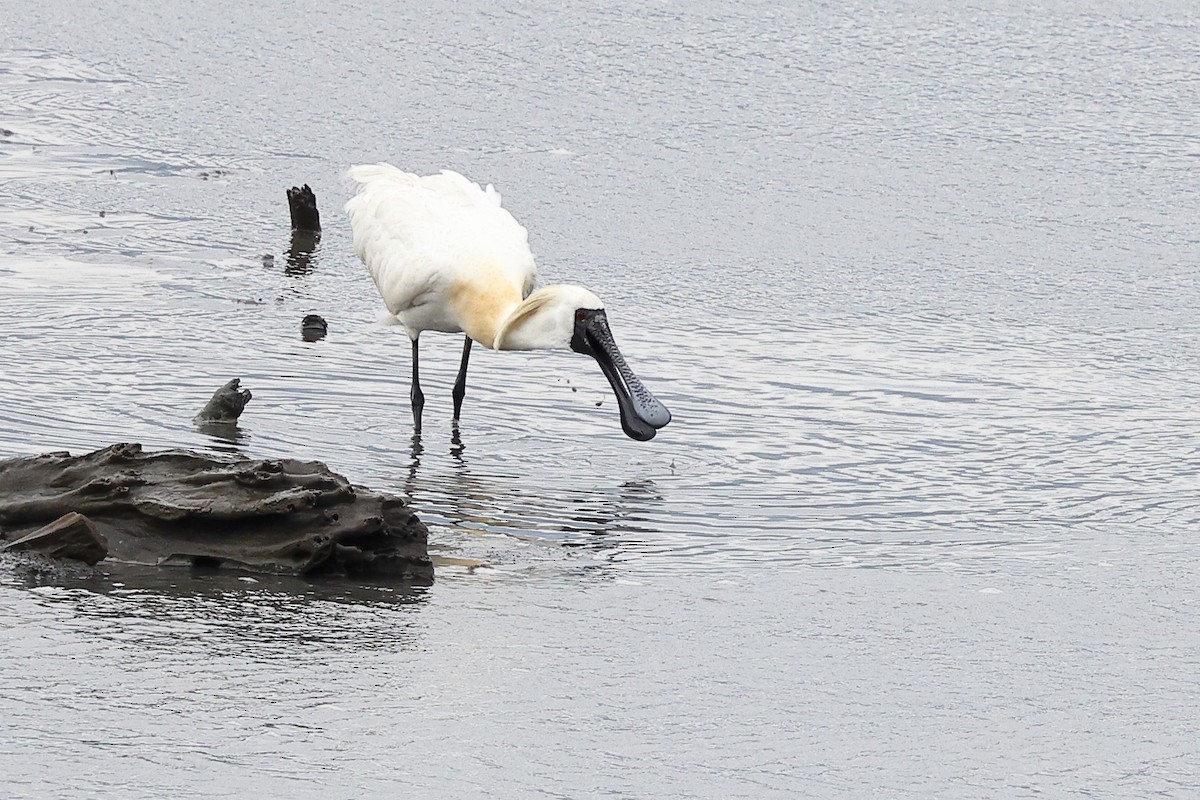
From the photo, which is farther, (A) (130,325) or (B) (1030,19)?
(B) (1030,19)

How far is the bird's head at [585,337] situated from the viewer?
7.86m

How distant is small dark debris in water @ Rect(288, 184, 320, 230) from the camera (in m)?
11.7

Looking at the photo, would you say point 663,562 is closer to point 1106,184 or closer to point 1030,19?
point 1106,184

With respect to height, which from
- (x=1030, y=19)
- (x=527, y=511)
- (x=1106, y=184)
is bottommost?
(x=527, y=511)

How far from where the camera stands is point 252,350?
9367 millimetres

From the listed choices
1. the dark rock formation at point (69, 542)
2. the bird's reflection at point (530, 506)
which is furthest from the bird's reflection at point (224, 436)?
the dark rock formation at point (69, 542)

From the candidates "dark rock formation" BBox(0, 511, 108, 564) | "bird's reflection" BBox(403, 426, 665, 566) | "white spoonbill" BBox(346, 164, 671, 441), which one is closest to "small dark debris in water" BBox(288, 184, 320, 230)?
"white spoonbill" BBox(346, 164, 671, 441)

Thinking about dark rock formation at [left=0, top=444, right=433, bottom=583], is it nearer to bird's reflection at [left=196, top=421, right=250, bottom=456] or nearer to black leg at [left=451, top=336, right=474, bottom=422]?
bird's reflection at [left=196, top=421, right=250, bottom=456]

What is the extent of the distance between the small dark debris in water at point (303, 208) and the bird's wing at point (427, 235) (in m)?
1.74

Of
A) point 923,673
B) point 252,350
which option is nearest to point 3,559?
point 923,673

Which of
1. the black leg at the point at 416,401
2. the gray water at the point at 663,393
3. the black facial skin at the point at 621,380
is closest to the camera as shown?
the gray water at the point at 663,393

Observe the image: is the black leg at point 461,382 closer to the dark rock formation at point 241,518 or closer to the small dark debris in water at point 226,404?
the small dark debris in water at point 226,404

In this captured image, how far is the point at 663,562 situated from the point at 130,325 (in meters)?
3.81

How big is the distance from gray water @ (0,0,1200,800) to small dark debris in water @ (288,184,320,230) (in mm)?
199
